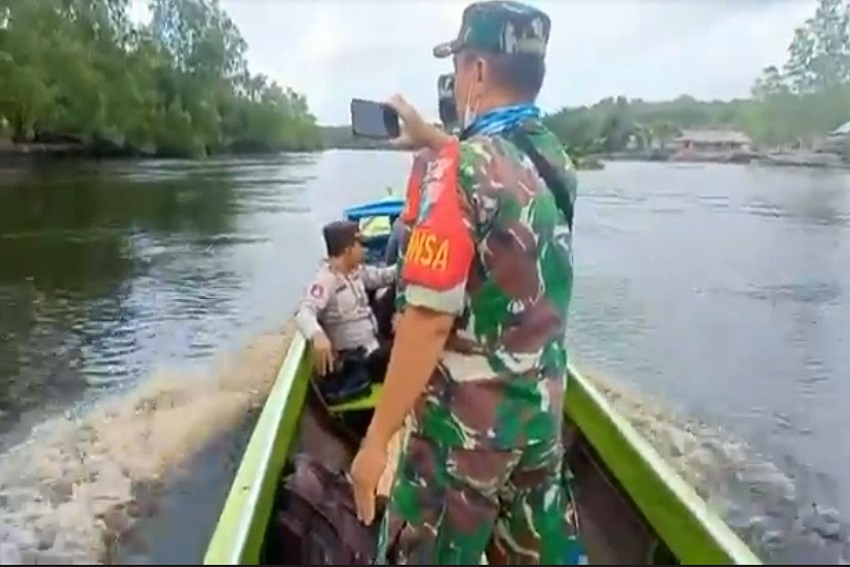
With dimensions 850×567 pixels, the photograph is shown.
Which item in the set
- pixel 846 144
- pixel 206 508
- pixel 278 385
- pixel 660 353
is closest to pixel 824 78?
pixel 846 144

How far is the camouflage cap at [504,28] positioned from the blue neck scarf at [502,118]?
0.07 metres

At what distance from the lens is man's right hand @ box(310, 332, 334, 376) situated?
3.16m

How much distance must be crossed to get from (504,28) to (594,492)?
1.11 meters

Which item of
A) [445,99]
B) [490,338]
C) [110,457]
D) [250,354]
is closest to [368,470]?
[490,338]

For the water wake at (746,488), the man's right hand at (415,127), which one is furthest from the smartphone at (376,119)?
the water wake at (746,488)

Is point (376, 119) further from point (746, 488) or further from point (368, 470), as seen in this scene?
point (746, 488)

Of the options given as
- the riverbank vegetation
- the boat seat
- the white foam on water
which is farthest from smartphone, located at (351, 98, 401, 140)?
the riverbank vegetation

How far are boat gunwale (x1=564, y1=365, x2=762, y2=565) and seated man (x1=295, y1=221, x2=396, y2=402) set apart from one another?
770mm

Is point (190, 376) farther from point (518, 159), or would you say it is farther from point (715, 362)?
point (518, 159)

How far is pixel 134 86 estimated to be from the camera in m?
35.5

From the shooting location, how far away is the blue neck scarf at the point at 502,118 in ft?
4.82

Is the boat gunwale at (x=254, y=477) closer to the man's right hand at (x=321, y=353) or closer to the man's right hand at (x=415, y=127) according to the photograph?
the man's right hand at (x=321, y=353)

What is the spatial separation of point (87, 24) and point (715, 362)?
2962 cm

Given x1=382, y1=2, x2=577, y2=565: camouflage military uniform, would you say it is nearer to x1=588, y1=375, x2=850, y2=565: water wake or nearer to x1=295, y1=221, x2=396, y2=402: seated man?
x1=295, y1=221, x2=396, y2=402: seated man
